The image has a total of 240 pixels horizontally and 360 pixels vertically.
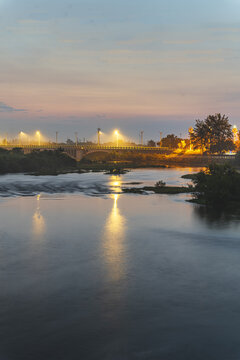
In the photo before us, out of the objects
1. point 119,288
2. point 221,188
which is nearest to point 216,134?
point 221,188

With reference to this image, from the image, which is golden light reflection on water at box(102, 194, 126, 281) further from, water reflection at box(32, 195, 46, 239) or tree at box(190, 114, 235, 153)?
tree at box(190, 114, 235, 153)

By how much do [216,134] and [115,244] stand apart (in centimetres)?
12126

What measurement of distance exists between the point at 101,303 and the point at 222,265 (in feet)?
25.5

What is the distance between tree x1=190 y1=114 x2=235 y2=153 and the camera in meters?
138

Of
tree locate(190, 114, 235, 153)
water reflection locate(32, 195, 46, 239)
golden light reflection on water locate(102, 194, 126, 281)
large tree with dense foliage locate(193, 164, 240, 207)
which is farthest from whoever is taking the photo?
tree locate(190, 114, 235, 153)

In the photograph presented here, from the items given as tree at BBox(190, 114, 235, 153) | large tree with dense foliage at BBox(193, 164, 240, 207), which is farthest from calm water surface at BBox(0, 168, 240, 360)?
tree at BBox(190, 114, 235, 153)

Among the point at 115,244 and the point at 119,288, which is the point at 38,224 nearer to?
the point at 115,244

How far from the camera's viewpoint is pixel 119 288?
17.2 metres

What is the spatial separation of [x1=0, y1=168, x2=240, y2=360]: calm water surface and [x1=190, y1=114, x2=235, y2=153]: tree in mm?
108275

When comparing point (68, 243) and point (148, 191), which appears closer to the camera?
point (68, 243)

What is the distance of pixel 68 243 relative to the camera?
24969 millimetres

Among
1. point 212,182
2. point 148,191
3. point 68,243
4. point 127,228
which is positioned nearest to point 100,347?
point 68,243

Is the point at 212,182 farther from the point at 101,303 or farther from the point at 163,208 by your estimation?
the point at 101,303

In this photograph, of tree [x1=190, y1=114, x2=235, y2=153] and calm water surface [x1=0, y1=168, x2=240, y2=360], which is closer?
calm water surface [x1=0, y1=168, x2=240, y2=360]
